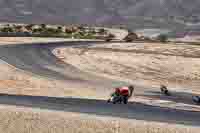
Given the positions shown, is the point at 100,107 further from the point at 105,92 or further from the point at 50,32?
the point at 50,32

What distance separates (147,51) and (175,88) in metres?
25.1

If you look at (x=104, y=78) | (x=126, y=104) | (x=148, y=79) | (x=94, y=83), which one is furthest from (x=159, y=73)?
(x=126, y=104)

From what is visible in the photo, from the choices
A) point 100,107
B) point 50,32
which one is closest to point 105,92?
point 100,107

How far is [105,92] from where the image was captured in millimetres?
35625

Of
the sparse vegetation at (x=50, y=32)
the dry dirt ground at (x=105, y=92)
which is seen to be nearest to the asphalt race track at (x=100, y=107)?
the dry dirt ground at (x=105, y=92)

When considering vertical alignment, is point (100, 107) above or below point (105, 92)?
above

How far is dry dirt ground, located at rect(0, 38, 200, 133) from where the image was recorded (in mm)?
21031

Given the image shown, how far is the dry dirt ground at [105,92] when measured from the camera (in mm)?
21031

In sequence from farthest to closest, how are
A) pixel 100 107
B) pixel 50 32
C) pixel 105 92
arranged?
pixel 50 32 < pixel 105 92 < pixel 100 107

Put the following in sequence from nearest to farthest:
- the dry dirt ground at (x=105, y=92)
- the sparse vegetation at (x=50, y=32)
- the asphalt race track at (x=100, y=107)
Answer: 1. the dry dirt ground at (x=105, y=92)
2. the asphalt race track at (x=100, y=107)
3. the sparse vegetation at (x=50, y=32)

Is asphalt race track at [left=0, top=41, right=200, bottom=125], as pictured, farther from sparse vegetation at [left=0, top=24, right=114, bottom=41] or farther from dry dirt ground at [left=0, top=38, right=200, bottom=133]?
sparse vegetation at [left=0, top=24, right=114, bottom=41]

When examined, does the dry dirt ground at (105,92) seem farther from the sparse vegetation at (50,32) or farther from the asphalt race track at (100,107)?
the sparse vegetation at (50,32)

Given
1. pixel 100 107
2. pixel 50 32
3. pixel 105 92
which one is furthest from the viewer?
pixel 50 32

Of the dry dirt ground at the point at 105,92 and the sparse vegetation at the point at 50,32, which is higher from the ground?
the dry dirt ground at the point at 105,92
